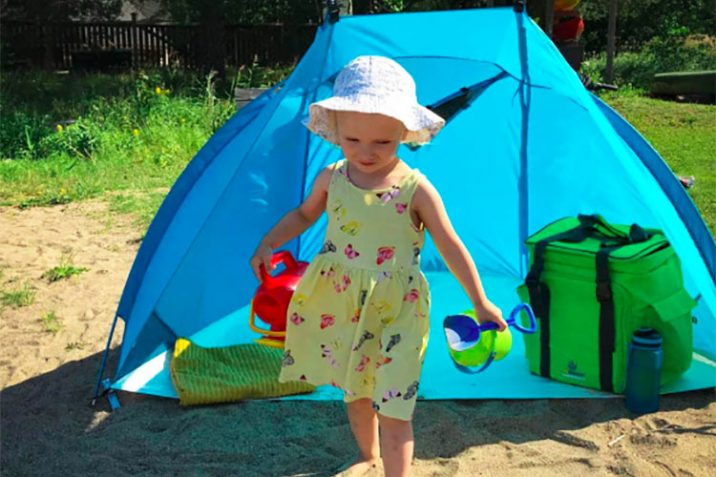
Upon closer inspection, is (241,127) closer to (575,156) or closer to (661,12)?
(575,156)

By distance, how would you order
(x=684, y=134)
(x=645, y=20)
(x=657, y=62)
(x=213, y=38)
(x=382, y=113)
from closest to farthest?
1. (x=382, y=113)
2. (x=684, y=134)
3. (x=657, y=62)
4. (x=213, y=38)
5. (x=645, y=20)

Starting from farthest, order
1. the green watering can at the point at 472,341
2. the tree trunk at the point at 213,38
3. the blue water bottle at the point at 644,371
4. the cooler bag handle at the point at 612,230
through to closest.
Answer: the tree trunk at the point at 213,38 → the cooler bag handle at the point at 612,230 → the blue water bottle at the point at 644,371 → the green watering can at the point at 472,341

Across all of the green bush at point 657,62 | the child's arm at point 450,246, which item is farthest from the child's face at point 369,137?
the green bush at point 657,62

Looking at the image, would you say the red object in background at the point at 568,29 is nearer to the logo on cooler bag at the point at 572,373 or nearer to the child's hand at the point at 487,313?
the logo on cooler bag at the point at 572,373

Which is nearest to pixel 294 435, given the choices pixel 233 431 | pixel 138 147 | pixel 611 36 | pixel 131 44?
pixel 233 431

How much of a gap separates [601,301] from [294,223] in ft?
3.78

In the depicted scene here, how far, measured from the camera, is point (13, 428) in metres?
2.78

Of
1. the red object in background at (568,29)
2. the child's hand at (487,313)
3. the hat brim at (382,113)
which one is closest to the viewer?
the hat brim at (382,113)

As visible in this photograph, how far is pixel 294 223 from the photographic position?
7.45ft

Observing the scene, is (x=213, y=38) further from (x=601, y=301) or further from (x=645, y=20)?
(x=601, y=301)

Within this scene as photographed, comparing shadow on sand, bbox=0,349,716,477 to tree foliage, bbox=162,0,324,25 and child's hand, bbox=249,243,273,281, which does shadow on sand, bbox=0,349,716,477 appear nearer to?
child's hand, bbox=249,243,273,281

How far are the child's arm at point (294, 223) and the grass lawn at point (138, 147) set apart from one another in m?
3.18

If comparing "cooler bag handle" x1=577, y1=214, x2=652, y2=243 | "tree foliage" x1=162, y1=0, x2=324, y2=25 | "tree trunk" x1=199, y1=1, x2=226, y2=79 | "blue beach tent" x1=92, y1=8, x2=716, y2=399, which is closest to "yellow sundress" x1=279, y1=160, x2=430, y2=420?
"blue beach tent" x1=92, y1=8, x2=716, y2=399

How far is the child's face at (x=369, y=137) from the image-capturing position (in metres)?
1.99
